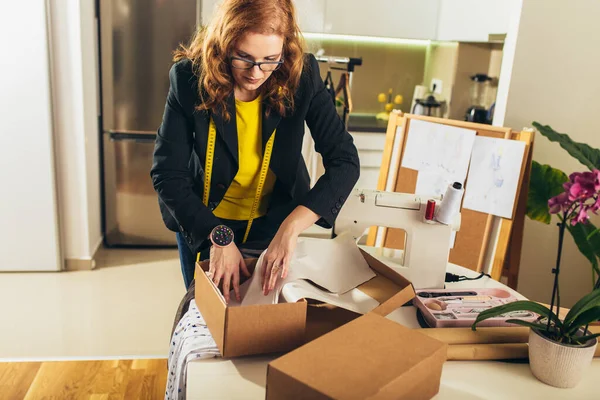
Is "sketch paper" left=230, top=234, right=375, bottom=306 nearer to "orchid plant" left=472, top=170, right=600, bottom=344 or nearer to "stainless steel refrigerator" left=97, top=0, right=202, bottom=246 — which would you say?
"orchid plant" left=472, top=170, right=600, bottom=344

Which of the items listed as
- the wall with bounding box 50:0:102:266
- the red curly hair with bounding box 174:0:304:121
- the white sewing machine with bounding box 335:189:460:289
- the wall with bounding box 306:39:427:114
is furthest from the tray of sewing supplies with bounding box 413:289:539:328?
the wall with bounding box 306:39:427:114

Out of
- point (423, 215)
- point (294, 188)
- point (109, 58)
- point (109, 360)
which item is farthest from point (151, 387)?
point (109, 58)

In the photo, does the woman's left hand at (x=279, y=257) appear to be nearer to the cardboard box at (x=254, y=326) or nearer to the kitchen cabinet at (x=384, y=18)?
the cardboard box at (x=254, y=326)

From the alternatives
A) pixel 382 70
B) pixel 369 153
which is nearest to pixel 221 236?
pixel 369 153

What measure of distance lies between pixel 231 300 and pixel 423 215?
543 mm

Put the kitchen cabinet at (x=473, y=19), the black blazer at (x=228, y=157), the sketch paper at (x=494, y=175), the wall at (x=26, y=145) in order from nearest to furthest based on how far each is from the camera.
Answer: the black blazer at (x=228, y=157)
the sketch paper at (x=494, y=175)
the kitchen cabinet at (x=473, y=19)
the wall at (x=26, y=145)

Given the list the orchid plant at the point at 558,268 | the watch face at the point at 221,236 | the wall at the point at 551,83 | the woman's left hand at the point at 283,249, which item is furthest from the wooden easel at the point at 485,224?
the watch face at the point at 221,236

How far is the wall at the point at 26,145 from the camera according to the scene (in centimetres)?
292

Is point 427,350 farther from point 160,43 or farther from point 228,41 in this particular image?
point 160,43

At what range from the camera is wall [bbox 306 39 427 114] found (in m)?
4.18

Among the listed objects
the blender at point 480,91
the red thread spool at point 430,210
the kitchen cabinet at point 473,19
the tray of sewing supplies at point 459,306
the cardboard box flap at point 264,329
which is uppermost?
the kitchen cabinet at point 473,19

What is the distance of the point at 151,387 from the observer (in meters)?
2.22

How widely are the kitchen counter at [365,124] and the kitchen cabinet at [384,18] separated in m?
0.59

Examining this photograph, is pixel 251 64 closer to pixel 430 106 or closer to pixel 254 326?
pixel 254 326
